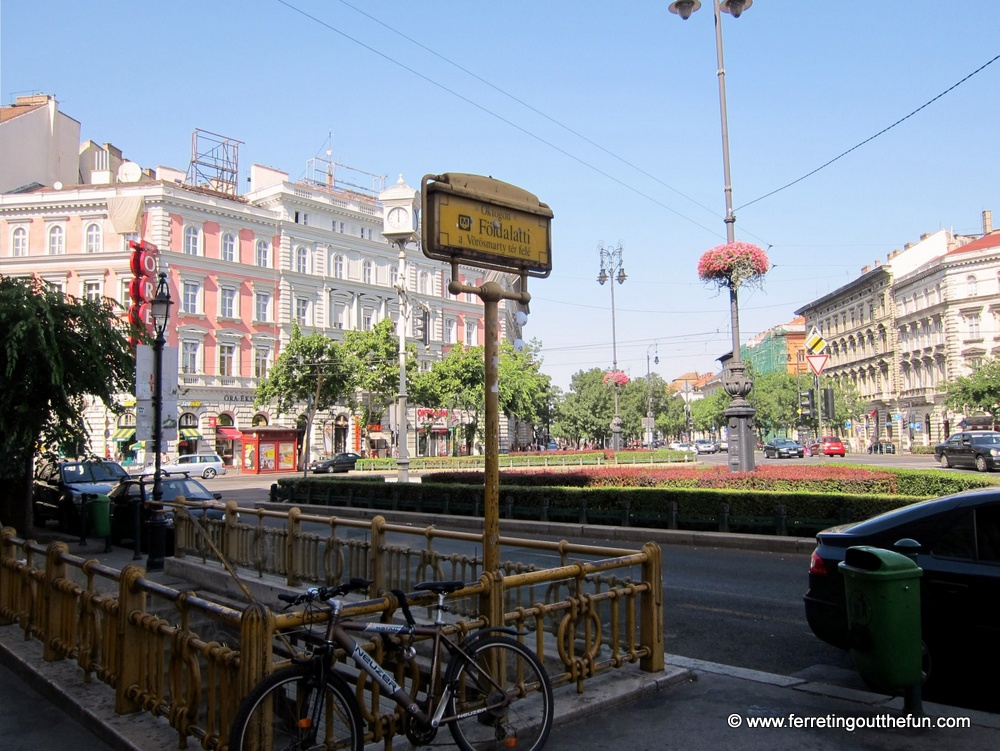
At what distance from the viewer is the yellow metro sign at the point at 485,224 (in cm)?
514

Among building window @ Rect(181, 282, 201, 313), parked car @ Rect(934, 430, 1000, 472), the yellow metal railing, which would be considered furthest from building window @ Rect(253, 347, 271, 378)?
the yellow metal railing

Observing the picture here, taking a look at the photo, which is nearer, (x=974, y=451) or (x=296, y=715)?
(x=296, y=715)

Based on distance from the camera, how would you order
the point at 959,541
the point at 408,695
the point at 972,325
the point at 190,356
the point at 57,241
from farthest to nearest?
1. the point at 972,325
2. the point at 190,356
3. the point at 57,241
4. the point at 959,541
5. the point at 408,695

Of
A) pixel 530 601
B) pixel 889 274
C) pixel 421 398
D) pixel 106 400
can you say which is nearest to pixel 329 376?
pixel 421 398

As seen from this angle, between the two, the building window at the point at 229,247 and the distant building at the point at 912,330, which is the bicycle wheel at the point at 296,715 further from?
the distant building at the point at 912,330

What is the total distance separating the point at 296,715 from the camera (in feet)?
12.9

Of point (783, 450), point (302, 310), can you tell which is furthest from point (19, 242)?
point (783, 450)

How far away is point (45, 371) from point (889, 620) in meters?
15.0

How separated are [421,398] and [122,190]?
80.9 ft

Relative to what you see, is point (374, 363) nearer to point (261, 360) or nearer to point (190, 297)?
point (261, 360)

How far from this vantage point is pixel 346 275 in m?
63.2

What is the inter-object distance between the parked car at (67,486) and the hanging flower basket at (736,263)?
14815 millimetres

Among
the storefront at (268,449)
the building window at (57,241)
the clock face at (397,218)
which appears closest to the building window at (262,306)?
the storefront at (268,449)

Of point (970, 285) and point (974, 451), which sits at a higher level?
point (970, 285)
